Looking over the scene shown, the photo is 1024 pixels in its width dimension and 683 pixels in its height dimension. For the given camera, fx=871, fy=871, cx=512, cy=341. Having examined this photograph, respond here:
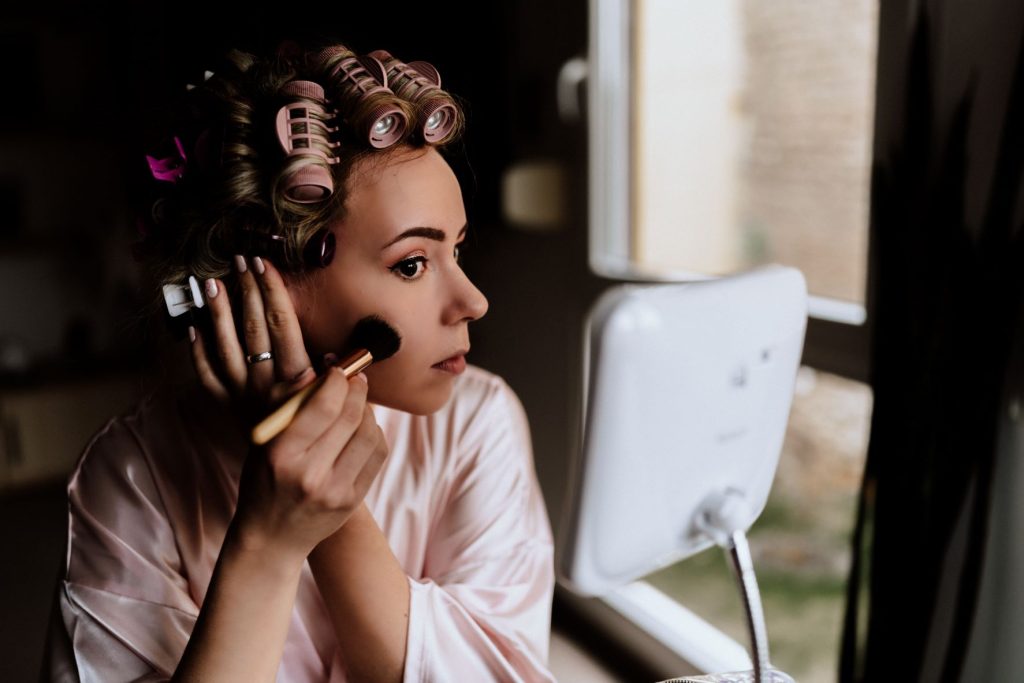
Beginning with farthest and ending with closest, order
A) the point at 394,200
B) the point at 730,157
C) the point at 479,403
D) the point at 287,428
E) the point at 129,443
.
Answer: the point at 730,157 → the point at 479,403 → the point at 129,443 → the point at 394,200 → the point at 287,428

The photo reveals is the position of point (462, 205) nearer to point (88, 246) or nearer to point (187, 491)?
point (187, 491)

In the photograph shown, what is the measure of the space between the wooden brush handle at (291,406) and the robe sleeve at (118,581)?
244 millimetres

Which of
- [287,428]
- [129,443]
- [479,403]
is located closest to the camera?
[287,428]

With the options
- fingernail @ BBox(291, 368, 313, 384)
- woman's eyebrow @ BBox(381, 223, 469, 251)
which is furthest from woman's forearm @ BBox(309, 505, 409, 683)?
woman's eyebrow @ BBox(381, 223, 469, 251)

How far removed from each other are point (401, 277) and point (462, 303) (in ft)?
0.20

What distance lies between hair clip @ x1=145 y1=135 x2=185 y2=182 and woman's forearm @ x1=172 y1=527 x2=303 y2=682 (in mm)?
315

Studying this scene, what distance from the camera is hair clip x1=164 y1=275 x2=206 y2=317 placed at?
2.43ft

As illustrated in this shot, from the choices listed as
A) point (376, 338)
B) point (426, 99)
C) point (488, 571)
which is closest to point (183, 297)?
point (376, 338)

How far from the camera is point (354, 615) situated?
0.76 m

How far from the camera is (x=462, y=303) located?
78cm

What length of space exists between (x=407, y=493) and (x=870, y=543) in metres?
0.55

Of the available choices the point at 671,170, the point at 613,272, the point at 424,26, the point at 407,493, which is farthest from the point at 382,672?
the point at 424,26

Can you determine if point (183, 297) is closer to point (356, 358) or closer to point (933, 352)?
point (356, 358)

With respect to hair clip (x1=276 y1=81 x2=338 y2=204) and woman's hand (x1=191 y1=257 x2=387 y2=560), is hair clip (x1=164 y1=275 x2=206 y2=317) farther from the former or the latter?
hair clip (x1=276 y1=81 x2=338 y2=204)
